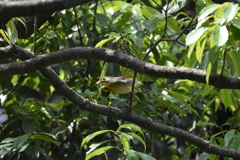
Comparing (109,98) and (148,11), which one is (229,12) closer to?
(109,98)

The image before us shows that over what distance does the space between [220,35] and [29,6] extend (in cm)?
80

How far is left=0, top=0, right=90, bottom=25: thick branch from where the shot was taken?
3.78ft

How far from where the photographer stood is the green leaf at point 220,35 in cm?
150

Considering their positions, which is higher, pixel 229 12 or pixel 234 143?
pixel 229 12

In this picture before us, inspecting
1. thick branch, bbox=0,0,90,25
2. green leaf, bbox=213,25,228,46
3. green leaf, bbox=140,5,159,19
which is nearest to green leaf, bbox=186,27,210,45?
green leaf, bbox=213,25,228,46

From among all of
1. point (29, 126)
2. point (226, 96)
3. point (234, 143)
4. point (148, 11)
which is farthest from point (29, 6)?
point (148, 11)

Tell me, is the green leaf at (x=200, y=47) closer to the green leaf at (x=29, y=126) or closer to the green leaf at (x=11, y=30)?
the green leaf at (x=11, y=30)

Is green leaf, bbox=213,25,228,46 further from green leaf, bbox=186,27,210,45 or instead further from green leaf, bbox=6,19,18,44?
green leaf, bbox=6,19,18,44

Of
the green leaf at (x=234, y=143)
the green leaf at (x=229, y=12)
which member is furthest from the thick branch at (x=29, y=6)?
the green leaf at (x=234, y=143)

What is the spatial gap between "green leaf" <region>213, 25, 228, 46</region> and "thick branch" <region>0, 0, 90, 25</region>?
0.61m

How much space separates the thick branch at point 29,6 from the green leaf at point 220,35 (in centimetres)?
61

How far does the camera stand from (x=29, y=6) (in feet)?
3.81

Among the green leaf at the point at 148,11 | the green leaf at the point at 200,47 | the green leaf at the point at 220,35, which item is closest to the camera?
the green leaf at the point at 220,35

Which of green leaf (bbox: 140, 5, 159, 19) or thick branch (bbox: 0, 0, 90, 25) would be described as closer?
thick branch (bbox: 0, 0, 90, 25)
